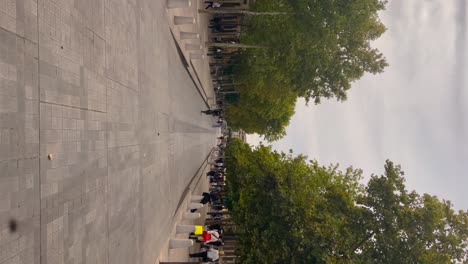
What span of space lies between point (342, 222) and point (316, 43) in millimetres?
12991

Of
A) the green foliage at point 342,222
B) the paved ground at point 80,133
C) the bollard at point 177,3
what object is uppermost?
the bollard at point 177,3

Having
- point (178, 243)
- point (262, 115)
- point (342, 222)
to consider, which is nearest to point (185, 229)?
point (178, 243)

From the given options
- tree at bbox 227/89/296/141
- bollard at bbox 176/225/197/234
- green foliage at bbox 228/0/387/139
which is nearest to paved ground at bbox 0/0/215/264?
bollard at bbox 176/225/197/234

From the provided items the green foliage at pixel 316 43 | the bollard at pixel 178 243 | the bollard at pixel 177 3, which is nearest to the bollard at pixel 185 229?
the bollard at pixel 178 243

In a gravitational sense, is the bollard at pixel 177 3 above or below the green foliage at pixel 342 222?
above

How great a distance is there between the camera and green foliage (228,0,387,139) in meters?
25.9

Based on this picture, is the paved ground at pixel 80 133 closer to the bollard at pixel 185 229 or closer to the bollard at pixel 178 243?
the bollard at pixel 178 243

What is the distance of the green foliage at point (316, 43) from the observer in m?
25.9

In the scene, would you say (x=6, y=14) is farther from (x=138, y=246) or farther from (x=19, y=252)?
(x=138, y=246)

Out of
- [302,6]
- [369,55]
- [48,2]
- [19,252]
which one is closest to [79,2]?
[48,2]

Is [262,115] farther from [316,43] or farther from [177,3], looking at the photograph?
[177,3]

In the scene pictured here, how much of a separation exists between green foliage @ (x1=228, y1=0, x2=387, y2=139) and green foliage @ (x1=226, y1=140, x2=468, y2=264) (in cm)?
881

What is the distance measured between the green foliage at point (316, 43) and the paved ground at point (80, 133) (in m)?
15.2

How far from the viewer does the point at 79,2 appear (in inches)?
295
